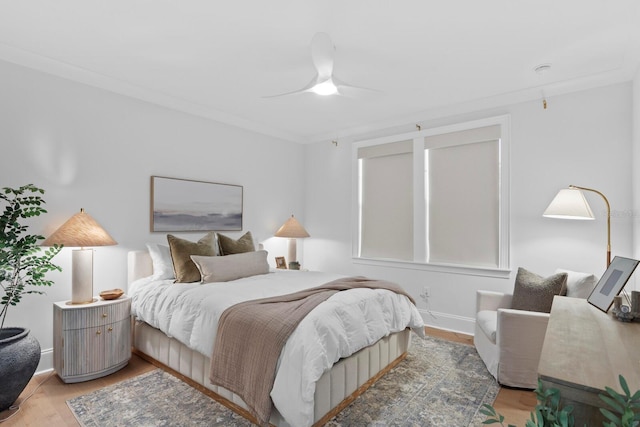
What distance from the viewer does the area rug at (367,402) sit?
218cm

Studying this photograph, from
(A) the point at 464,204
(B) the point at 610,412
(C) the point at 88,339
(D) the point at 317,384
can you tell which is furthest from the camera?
(A) the point at 464,204

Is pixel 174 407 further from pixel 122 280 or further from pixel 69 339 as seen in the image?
pixel 122 280

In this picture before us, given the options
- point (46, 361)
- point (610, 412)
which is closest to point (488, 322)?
point (610, 412)

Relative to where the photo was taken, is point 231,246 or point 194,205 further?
point 194,205

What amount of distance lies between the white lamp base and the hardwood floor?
648mm

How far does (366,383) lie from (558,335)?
1672 millimetres

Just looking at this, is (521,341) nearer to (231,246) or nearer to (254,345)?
(254,345)

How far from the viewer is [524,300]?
9.20ft

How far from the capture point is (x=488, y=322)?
9.54 feet

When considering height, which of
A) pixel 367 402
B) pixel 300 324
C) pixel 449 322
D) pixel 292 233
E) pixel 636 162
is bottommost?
pixel 367 402

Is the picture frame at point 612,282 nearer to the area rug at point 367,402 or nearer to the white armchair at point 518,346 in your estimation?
the white armchair at point 518,346

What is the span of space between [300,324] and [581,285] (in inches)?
88.5

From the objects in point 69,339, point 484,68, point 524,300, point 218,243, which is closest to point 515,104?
point 484,68

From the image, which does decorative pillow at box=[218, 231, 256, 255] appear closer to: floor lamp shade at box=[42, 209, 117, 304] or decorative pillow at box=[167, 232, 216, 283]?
decorative pillow at box=[167, 232, 216, 283]
